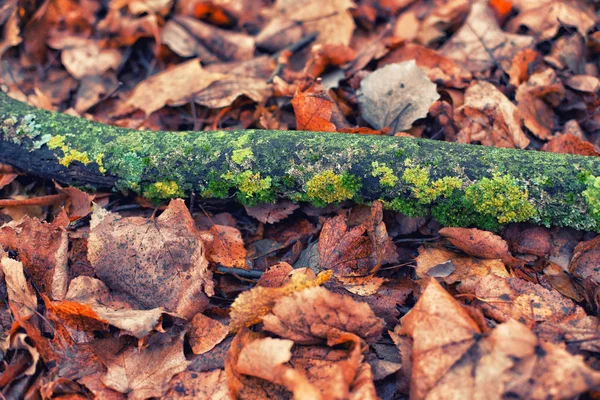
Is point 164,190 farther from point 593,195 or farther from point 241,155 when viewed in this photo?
point 593,195

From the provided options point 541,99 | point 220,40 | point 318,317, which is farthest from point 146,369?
point 541,99

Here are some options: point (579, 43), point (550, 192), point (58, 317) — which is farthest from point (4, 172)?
point (579, 43)

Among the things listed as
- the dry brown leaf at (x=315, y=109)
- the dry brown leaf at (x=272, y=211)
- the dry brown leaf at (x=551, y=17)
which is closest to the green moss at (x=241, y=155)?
the dry brown leaf at (x=272, y=211)

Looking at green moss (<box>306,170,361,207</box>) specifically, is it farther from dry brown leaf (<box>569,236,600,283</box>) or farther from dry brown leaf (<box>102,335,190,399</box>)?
dry brown leaf (<box>569,236,600,283</box>)

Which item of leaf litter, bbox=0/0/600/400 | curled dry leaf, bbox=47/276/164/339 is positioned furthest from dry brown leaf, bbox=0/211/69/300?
curled dry leaf, bbox=47/276/164/339

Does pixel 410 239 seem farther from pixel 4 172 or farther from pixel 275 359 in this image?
pixel 4 172

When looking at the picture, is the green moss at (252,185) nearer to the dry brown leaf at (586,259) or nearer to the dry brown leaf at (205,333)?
the dry brown leaf at (205,333)
